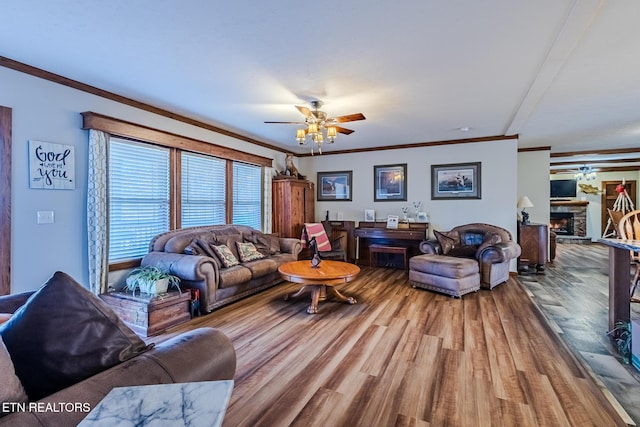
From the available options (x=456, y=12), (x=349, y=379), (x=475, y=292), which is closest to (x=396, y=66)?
(x=456, y=12)

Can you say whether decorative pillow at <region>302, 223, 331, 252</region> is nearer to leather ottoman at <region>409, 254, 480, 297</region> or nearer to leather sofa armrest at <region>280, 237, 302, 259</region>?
leather sofa armrest at <region>280, 237, 302, 259</region>

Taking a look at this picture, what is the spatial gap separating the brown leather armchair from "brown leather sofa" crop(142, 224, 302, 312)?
2.47 meters

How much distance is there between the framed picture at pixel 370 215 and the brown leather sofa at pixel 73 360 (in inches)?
215

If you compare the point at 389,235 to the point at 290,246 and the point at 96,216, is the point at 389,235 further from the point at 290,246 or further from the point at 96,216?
the point at 96,216

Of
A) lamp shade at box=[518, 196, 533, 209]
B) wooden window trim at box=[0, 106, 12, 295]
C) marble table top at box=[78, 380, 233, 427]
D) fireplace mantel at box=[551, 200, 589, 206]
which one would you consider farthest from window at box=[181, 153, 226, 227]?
fireplace mantel at box=[551, 200, 589, 206]

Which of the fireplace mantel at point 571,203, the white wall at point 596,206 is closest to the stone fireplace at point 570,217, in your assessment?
the fireplace mantel at point 571,203

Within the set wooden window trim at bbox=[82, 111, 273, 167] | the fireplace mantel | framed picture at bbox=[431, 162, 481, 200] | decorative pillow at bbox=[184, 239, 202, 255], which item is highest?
wooden window trim at bbox=[82, 111, 273, 167]

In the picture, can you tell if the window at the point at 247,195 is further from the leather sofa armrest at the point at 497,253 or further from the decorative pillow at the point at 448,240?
the leather sofa armrest at the point at 497,253

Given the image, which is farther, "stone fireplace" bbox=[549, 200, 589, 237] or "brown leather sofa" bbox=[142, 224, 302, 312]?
"stone fireplace" bbox=[549, 200, 589, 237]

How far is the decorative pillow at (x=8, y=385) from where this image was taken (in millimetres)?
811

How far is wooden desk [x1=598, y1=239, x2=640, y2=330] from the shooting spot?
2.59m

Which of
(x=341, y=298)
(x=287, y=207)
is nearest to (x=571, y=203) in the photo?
(x=287, y=207)

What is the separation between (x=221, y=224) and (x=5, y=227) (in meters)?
Result: 2.55

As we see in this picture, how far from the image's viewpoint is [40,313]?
993 mm
